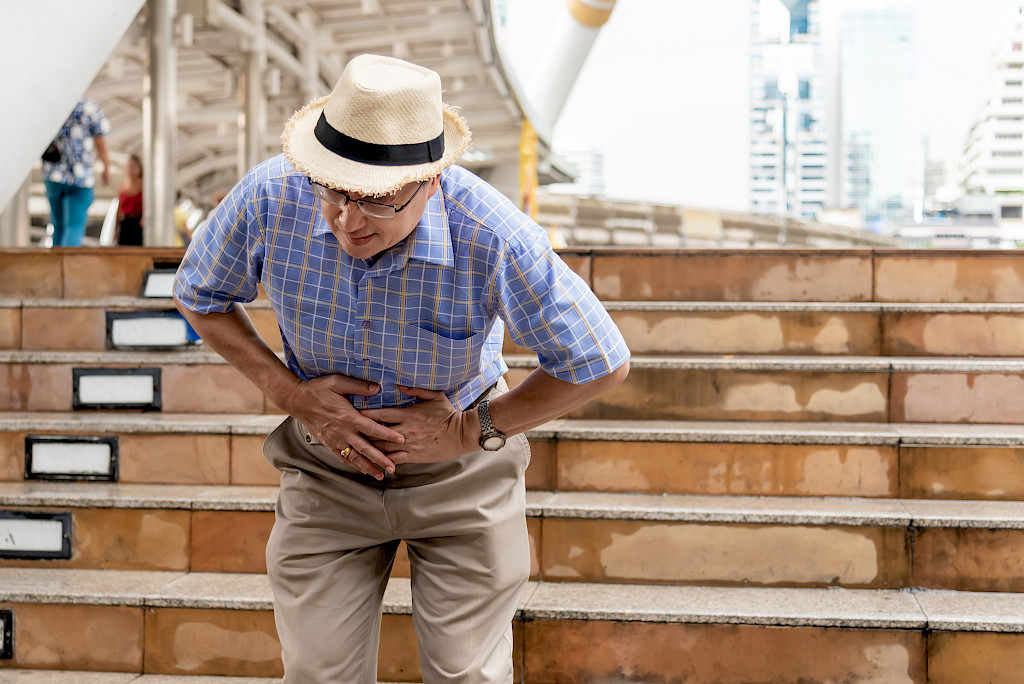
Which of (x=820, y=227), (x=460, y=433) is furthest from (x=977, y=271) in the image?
(x=820, y=227)

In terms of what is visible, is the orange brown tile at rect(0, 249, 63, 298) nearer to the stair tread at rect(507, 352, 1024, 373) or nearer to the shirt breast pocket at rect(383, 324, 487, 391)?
the stair tread at rect(507, 352, 1024, 373)

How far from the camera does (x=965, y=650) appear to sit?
282 cm

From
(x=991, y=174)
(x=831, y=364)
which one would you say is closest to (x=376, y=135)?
(x=831, y=364)

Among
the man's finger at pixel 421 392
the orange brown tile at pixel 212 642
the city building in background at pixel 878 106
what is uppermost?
the city building in background at pixel 878 106

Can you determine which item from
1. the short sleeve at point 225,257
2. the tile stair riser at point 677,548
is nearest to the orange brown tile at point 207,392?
the tile stair riser at point 677,548

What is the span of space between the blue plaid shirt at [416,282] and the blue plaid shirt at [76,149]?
551cm

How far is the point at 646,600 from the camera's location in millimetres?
3059

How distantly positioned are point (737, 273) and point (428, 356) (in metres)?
3.30

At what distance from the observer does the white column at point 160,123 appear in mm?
8844

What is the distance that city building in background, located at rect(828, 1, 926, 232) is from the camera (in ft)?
407

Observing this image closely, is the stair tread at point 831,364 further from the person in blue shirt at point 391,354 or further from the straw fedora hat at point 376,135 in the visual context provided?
the straw fedora hat at point 376,135

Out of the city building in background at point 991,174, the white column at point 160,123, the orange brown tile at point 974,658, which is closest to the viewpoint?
the orange brown tile at point 974,658

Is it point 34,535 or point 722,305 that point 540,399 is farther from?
point 722,305

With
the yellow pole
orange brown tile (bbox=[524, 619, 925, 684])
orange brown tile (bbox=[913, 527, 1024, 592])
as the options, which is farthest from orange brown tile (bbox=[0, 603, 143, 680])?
the yellow pole
